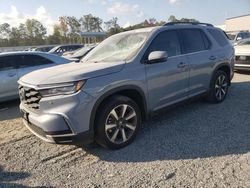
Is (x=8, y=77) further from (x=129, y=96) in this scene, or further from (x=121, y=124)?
(x=121, y=124)

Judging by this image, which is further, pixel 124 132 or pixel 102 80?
pixel 124 132

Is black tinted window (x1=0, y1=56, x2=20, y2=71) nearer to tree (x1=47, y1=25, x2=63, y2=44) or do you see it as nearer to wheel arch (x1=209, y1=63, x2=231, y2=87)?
wheel arch (x1=209, y1=63, x2=231, y2=87)

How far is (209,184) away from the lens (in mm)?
3215

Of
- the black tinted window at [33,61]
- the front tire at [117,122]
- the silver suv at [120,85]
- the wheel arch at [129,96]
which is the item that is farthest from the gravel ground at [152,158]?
the black tinted window at [33,61]

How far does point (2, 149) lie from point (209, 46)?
4.53m

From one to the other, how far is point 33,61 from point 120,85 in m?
4.63

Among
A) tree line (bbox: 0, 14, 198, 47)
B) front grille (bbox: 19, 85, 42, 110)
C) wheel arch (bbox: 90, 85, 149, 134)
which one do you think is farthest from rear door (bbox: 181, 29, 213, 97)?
tree line (bbox: 0, 14, 198, 47)

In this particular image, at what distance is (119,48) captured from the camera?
507cm

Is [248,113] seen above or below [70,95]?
below

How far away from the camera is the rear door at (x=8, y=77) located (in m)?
7.28

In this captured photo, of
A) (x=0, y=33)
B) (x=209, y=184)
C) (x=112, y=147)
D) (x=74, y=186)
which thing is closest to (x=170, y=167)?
(x=209, y=184)

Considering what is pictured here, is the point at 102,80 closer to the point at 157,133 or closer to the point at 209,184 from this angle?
the point at 157,133

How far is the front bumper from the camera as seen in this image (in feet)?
12.2

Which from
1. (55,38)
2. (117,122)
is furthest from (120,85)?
(55,38)
